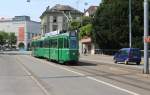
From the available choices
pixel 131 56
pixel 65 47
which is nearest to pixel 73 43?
pixel 65 47

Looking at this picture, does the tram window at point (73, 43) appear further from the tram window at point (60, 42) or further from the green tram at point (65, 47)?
the tram window at point (60, 42)

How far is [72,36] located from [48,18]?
120704 mm

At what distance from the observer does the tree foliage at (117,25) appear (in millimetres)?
77062

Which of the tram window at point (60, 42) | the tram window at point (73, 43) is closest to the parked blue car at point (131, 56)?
the tram window at point (60, 42)

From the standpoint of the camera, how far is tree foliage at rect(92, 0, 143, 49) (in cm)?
7706

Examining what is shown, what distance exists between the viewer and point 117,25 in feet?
260

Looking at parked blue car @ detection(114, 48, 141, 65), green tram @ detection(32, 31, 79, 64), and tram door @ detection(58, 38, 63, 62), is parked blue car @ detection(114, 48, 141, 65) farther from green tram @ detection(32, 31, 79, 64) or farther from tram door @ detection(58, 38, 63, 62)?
tram door @ detection(58, 38, 63, 62)

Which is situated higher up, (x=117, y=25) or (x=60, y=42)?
(x=117, y=25)

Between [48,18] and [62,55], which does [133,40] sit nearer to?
[62,55]

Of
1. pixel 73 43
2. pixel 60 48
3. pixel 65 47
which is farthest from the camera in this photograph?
pixel 60 48

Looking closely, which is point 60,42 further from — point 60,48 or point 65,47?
point 65,47

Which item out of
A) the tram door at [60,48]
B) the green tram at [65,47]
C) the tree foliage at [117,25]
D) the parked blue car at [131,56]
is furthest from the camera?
the tree foliage at [117,25]

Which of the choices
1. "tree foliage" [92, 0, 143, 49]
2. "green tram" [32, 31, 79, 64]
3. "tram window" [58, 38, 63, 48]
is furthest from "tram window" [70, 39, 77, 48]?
"tree foliage" [92, 0, 143, 49]

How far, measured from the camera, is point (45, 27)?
166 m
